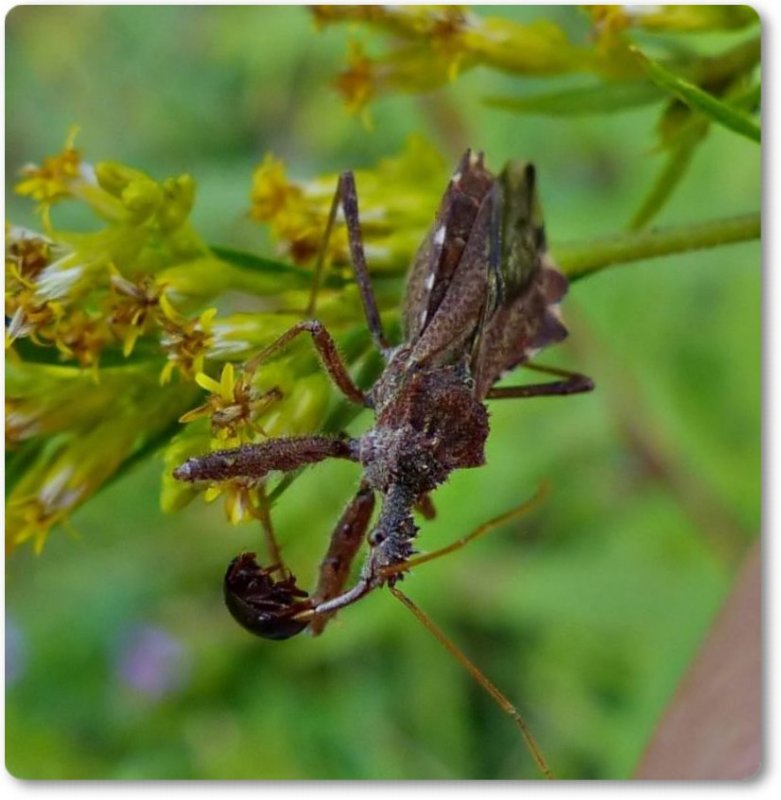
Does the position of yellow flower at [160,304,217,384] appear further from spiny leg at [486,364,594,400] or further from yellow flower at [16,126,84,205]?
spiny leg at [486,364,594,400]

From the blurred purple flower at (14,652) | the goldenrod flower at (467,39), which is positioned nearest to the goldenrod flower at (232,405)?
the goldenrod flower at (467,39)

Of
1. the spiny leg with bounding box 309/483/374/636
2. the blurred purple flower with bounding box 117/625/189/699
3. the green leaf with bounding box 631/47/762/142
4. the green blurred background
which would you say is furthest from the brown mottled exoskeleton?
the blurred purple flower with bounding box 117/625/189/699

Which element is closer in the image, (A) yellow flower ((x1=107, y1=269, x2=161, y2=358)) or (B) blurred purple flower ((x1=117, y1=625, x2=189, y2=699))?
(A) yellow flower ((x1=107, y1=269, x2=161, y2=358))

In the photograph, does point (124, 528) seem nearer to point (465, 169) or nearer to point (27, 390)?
point (27, 390)

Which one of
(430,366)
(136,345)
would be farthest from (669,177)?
(136,345)

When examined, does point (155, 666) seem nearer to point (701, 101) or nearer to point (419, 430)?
point (419, 430)

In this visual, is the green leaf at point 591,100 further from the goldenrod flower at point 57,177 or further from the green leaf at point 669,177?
the goldenrod flower at point 57,177
